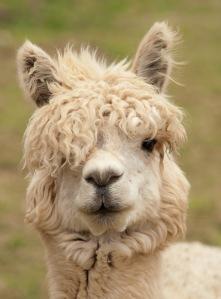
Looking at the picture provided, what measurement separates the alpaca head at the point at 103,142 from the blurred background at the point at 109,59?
0.59 metres

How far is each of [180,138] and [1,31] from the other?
1676 centimetres

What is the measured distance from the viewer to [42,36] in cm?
2091

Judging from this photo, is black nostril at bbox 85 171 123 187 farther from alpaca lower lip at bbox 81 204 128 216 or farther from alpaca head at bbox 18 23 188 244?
alpaca lower lip at bbox 81 204 128 216

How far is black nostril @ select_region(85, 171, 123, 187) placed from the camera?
14.9 ft

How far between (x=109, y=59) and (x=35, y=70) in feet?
43.9

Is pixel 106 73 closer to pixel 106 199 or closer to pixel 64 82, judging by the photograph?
pixel 64 82

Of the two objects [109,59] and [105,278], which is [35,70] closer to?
[105,278]

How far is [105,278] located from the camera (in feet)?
16.0

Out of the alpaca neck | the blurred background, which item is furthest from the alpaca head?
the blurred background

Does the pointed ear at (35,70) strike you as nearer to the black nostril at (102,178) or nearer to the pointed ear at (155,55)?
the pointed ear at (155,55)

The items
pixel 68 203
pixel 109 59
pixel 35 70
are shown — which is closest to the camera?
pixel 68 203

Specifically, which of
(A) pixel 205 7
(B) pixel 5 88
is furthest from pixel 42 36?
(A) pixel 205 7

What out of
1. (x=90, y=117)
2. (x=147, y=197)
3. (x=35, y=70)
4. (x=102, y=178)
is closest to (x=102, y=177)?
(x=102, y=178)

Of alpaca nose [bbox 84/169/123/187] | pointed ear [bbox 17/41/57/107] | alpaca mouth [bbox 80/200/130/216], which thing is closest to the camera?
alpaca nose [bbox 84/169/123/187]
